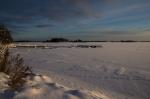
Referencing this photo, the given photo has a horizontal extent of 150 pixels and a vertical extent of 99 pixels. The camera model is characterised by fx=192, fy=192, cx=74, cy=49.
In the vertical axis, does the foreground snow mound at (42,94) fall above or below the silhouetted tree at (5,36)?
below

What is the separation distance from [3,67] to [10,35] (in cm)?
131

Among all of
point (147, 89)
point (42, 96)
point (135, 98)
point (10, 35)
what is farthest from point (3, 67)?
point (147, 89)

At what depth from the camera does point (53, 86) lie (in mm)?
4797

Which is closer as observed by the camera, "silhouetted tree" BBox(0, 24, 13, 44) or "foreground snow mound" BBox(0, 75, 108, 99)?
"foreground snow mound" BBox(0, 75, 108, 99)

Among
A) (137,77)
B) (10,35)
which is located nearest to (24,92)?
(10,35)

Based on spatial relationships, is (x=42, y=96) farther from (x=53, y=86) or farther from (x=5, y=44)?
(x=5, y=44)

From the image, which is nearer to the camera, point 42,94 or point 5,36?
point 42,94

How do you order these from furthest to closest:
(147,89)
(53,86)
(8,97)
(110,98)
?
(147,89), (110,98), (53,86), (8,97)

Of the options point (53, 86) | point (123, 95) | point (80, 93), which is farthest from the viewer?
point (123, 95)

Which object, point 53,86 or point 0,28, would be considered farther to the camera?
point 0,28

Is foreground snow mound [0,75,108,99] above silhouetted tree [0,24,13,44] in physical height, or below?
below

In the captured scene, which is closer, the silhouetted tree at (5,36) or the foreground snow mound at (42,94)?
the foreground snow mound at (42,94)

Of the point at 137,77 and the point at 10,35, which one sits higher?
the point at 10,35

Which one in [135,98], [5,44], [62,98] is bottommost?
[135,98]
